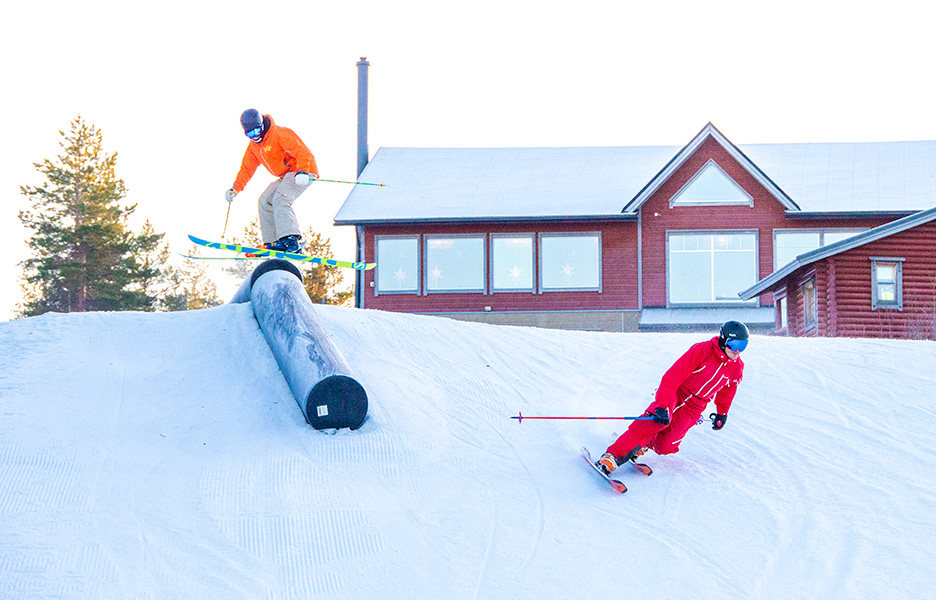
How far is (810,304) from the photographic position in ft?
76.1

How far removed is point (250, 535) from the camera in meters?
7.30

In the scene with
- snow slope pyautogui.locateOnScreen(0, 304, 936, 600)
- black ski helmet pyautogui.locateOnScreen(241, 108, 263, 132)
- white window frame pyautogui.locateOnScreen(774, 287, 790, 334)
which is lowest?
snow slope pyautogui.locateOnScreen(0, 304, 936, 600)

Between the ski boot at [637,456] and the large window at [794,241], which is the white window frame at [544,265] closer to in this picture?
the large window at [794,241]

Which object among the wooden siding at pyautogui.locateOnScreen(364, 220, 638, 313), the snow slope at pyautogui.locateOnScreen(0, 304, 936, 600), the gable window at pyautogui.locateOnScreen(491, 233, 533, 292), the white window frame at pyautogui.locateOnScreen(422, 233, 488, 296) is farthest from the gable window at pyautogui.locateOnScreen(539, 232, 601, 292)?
the snow slope at pyautogui.locateOnScreen(0, 304, 936, 600)

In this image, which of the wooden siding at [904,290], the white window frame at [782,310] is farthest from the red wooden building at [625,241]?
the wooden siding at [904,290]

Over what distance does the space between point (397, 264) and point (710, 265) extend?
8.02 m

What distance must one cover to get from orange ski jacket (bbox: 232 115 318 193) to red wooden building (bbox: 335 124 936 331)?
15655 millimetres

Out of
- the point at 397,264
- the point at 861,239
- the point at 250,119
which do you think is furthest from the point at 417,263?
the point at 250,119

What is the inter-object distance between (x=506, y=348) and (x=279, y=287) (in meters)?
2.88

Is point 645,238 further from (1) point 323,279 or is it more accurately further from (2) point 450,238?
(1) point 323,279

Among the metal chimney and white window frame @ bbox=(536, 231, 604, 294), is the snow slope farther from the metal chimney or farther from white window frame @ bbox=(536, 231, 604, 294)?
the metal chimney

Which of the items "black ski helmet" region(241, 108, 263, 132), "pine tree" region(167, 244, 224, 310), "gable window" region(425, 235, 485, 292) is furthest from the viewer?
"pine tree" region(167, 244, 224, 310)

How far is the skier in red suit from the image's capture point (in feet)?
28.4

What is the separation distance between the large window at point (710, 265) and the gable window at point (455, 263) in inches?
192
